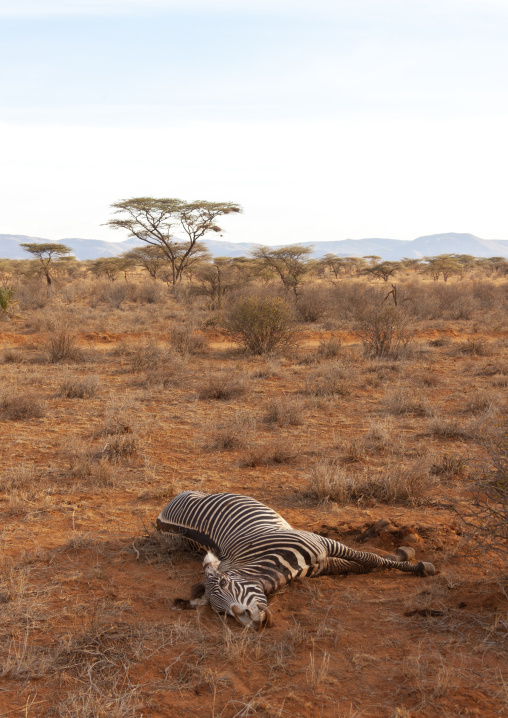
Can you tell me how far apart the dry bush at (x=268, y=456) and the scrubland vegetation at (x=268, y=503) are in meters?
0.03

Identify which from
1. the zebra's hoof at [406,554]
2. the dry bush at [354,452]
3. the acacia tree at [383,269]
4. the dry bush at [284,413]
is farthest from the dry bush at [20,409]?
the acacia tree at [383,269]

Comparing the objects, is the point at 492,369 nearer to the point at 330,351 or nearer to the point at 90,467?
the point at 330,351

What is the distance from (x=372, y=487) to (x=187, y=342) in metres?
9.31

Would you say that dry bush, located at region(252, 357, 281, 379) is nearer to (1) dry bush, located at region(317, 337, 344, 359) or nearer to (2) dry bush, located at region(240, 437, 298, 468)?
(1) dry bush, located at region(317, 337, 344, 359)

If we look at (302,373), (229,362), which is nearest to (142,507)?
(302,373)

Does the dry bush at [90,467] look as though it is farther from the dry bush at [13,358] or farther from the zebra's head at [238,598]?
the dry bush at [13,358]

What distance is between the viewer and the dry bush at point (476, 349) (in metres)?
13.6

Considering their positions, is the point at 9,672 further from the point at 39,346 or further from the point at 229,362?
the point at 39,346

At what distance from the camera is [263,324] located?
44.7ft

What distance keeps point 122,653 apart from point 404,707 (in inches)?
55.7

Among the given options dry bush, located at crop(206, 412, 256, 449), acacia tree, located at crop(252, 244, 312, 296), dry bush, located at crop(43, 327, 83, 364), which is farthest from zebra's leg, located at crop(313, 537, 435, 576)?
acacia tree, located at crop(252, 244, 312, 296)

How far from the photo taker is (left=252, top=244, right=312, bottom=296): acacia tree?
27.1 metres

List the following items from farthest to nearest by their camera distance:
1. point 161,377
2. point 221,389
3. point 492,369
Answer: point 492,369, point 161,377, point 221,389

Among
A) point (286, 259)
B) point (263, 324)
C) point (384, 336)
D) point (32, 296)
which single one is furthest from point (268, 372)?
point (286, 259)
